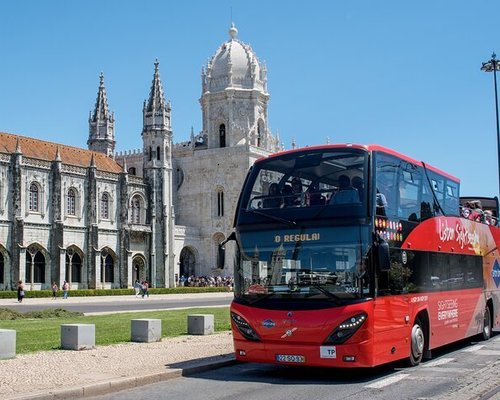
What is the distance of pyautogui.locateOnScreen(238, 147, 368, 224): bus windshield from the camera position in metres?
12.2

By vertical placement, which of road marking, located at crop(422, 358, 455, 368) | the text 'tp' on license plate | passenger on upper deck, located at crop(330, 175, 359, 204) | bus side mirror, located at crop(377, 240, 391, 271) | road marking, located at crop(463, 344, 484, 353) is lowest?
road marking, located at crop(463, 344, 484, 353)

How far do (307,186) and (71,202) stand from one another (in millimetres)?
48477

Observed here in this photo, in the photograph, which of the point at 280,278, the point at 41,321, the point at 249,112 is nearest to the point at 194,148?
the point at 249,112

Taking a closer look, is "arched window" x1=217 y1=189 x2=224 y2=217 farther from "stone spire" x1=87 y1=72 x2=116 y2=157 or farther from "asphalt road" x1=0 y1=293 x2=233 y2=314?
"asphalt road" x1=0 y1=293 x2=233 y2=314

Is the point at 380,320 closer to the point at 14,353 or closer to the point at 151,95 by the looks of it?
the point at 14,353

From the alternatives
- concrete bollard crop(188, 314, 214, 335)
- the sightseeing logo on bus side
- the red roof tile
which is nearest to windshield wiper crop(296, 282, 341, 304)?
the sightseeing logo on bus side

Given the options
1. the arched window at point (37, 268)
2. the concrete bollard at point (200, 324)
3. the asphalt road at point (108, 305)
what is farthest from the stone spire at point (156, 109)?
the concrete bollard at point (200, 324)

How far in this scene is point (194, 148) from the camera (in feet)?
254

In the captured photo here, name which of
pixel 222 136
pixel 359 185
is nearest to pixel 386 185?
pixel 359 185

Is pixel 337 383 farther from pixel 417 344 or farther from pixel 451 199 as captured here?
pixel 451 199

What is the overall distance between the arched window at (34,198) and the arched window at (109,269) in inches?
325

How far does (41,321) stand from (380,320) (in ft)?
48.5

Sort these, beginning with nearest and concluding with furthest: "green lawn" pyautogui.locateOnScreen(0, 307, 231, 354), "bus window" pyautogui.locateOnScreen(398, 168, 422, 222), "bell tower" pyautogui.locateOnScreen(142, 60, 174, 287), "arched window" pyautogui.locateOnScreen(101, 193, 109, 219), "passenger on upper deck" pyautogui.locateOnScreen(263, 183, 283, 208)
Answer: "passenger on upper deck" pyautogui.locateOnScreen(263, 183, 283, 208), "bus window" pyautogui.locateOnScreen(398, 168, 422, 222), "green lawn" pyautogui.locateOnScreen(0, 307, 231, 354), "arched window" pyautogui.locateOnScreen(101, 193, 109, 219), "bell tower" pyautogui.locateOnScreen(142, 60, 174, 287)

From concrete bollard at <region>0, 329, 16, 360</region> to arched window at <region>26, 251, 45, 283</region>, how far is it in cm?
4193
